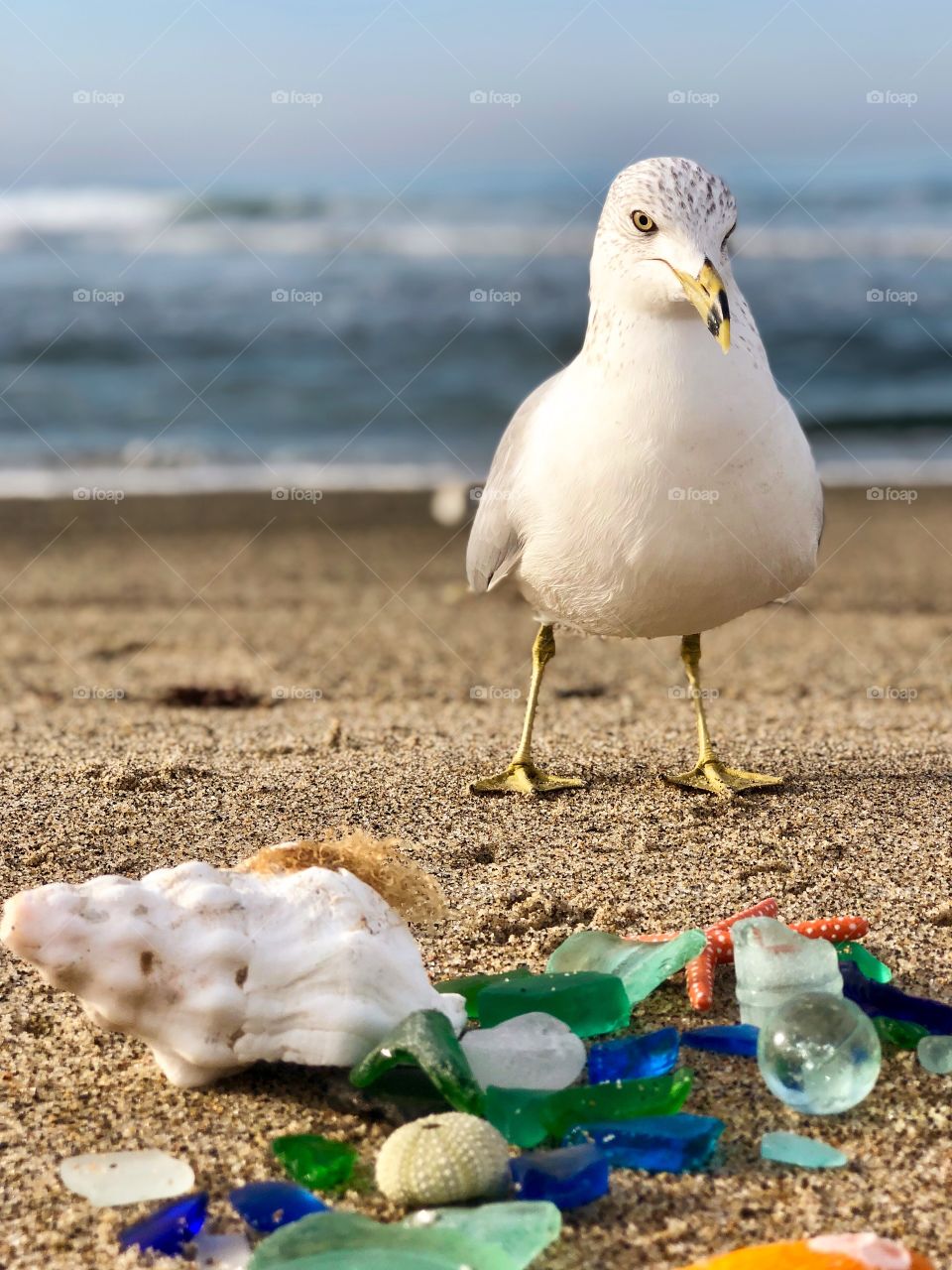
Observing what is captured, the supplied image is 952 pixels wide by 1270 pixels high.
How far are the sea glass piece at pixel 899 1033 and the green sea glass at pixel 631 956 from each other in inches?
15.1

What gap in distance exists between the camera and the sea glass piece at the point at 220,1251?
2143 mm

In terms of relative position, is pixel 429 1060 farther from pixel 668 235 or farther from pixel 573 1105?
pixel 668 235

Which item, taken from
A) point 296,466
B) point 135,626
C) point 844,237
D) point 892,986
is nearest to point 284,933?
point 892,986

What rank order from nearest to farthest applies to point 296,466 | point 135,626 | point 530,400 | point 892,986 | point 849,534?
point 892,986 < point 530,400 < point 135,626 < point 849,534 < point 296,466

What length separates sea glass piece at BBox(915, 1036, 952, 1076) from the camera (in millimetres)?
2609

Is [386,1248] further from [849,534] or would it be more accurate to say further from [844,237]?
[844,237]

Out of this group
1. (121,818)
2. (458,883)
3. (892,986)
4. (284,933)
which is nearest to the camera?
(284,933)

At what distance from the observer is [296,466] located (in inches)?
502

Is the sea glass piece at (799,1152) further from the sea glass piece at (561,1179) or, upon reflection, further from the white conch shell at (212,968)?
the white conch shell at (212,968)

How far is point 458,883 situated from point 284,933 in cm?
106

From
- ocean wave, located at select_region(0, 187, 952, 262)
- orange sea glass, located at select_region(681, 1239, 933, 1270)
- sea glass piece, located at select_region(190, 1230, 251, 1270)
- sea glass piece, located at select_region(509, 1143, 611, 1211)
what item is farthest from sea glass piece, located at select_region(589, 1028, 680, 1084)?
ocean wave, located at select_region(0, 187, 952, 262)

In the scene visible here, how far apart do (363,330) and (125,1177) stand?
16321 mm

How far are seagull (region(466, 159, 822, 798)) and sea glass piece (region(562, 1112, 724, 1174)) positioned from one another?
1.62 metres

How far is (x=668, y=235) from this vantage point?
3.50 m
